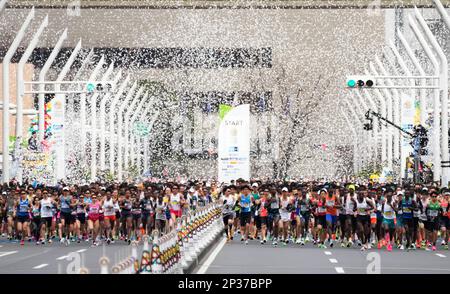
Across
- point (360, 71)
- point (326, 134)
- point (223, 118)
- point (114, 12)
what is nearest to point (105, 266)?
point (223, 118)

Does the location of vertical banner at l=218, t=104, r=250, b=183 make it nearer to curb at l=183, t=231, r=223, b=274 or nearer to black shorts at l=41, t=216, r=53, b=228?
curb at l=183, t=231, r=223, b=274

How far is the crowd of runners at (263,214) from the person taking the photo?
33.0m

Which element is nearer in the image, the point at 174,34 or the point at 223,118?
the point at 223,118

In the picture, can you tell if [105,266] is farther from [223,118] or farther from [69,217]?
[223,118]

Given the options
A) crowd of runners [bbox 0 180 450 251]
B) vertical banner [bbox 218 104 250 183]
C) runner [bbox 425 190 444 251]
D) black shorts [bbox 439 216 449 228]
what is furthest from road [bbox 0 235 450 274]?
vertical banner [bbox 218 104 250 183]

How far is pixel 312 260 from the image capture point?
27594mm

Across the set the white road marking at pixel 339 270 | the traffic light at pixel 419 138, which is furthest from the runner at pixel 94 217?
the traffic light at pixel 419 138

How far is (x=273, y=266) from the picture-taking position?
25.1m

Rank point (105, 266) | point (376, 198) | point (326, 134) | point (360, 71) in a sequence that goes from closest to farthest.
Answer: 1. point (105, 266)
2. point (376, 198)
3. point (360, 71)
4. point (326, 134)

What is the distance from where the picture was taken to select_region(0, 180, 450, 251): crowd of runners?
3303cm

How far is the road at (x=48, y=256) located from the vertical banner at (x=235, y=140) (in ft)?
26.8

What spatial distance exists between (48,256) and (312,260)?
6.33 metres

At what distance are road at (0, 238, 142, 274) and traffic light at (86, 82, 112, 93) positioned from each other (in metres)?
13.6

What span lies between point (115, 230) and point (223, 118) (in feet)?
27.7
